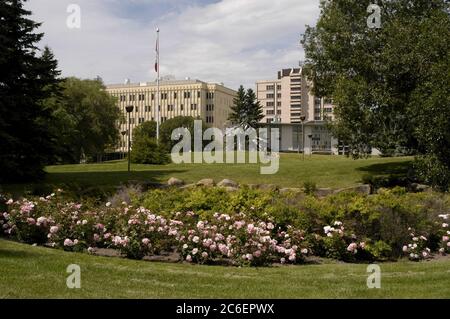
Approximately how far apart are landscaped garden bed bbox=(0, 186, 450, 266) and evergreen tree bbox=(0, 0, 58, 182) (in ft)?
39.4

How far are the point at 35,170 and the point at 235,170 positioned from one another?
11125mm

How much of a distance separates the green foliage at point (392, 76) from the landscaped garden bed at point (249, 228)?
364 inches


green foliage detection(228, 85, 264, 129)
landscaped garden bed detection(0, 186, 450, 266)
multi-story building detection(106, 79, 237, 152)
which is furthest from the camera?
multi-story building detection(106, 79, 237, 152)

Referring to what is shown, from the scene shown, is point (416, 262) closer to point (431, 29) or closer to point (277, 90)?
point (431, 29)

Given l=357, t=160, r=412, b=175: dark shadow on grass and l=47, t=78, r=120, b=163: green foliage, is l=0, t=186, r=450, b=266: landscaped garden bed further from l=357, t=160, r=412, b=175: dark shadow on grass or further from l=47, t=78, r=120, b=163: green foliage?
l=47, t=78, r=120, b=163: green foliage

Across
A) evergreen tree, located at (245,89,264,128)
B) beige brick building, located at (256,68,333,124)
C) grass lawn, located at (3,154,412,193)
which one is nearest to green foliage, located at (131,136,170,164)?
grass lawn, located at (3,154,412,193)

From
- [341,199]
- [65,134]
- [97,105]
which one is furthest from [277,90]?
[341,199]

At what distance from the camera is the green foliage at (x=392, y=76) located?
66.3ft

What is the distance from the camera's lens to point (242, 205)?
11594 mm

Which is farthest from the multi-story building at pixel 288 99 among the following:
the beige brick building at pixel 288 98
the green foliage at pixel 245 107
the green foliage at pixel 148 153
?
the green foliage at pixel 148 153

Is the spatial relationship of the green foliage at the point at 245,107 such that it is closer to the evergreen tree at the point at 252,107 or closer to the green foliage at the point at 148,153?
the evergreen tree at the point at 252,107

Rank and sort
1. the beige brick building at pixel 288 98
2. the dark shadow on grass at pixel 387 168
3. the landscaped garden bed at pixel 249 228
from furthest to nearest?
1. the beige brick building at pixel 288 98
2. the dark shadow on grass at pixel 387 168
3. the landscaped garden bed at pixel 249 228

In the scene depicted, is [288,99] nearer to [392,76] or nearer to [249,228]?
[392,76]

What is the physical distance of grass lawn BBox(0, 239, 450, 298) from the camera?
6574mm
